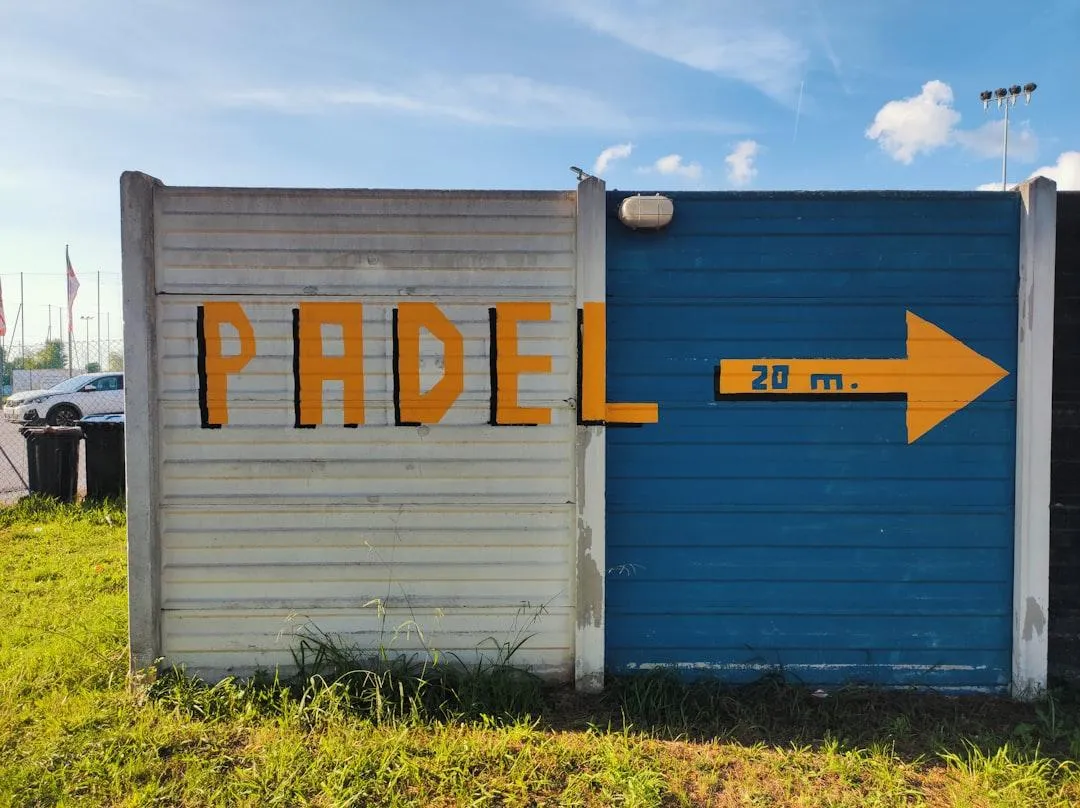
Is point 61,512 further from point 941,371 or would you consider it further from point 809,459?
point 941,371

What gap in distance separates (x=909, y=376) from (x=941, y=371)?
18 cm

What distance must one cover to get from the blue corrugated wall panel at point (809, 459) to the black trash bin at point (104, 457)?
6418 millimetres

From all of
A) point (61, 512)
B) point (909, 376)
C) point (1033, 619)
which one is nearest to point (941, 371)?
point (909, 376)

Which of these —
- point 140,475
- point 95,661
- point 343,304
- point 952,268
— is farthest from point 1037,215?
point 95,661

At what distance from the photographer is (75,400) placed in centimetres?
1578

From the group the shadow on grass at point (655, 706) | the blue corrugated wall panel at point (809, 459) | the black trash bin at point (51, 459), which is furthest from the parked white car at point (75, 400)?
the blue corrugated wall panel at point (809, 459)

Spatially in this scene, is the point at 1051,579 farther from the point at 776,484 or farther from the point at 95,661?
the point at 95,661

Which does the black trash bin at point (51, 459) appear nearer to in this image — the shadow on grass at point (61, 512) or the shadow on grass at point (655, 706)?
the shadow on grass at point (61, 512)

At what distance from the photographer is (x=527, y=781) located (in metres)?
2.82

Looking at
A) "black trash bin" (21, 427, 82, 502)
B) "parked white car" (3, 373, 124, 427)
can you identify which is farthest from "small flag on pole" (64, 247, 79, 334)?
"black trash bin" (21, 427, 82, 502)

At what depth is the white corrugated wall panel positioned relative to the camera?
11.5 ft

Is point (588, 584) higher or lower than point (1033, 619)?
higher

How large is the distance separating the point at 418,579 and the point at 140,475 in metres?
1.59

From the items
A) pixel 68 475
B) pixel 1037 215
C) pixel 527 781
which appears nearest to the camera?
pixel 527 781
